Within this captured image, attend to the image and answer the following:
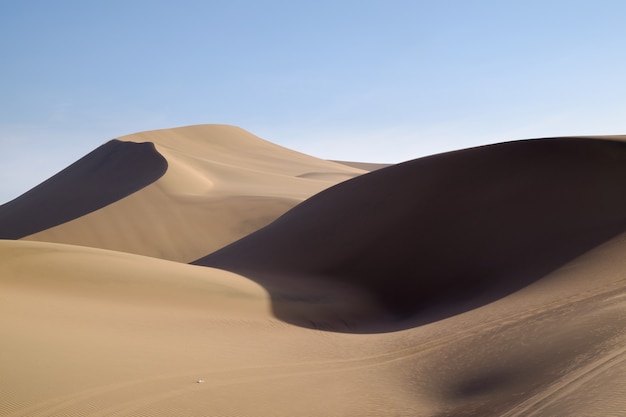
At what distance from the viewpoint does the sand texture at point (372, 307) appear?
289 inches

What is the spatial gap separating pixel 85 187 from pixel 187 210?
9.76 m

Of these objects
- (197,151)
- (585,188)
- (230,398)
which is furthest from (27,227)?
(230,398)

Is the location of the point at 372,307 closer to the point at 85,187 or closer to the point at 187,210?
the point at 187,210

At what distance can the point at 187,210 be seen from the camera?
34469mm

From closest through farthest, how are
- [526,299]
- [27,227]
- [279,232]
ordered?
[526,299]
[279,232]
[27,227]

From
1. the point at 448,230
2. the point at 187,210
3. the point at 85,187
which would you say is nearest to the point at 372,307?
the point at 448,230

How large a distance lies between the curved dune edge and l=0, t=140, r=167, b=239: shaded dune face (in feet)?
2.36

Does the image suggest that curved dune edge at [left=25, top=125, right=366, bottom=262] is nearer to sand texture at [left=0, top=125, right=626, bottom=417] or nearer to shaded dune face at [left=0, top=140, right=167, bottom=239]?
shaded dune face at [left=0, top=140, right=167, bottom=239]

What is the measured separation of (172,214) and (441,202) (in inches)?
708

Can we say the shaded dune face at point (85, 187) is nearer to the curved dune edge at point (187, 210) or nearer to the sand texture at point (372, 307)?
the curved dune edge at point (187, 210)

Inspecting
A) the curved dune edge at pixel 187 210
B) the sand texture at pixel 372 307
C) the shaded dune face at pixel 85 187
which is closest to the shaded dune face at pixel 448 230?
the sand texture at pixel 372 307

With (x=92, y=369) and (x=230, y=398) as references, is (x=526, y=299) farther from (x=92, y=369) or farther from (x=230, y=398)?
(x=92, y=369)

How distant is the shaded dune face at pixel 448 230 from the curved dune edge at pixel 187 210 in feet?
29.7

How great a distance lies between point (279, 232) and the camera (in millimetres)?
22594
